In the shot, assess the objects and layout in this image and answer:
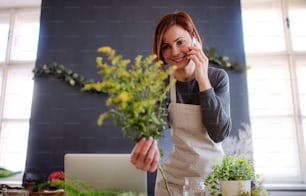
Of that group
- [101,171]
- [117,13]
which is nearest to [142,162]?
[101,171]

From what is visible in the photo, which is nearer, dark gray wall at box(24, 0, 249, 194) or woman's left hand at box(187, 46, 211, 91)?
woman's left hand at box(187, 46, 211, 91)

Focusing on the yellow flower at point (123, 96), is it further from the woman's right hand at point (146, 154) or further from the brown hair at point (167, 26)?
the brown hair at point (167, 26)

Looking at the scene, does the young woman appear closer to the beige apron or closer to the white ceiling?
the beige apron

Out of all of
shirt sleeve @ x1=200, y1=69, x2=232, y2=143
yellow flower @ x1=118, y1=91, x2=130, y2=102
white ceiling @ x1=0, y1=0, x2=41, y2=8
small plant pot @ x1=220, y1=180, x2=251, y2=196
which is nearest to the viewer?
yellow flower @ x1=118, y1=91, x2=130, y2=102

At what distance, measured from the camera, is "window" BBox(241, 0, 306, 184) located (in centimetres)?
222

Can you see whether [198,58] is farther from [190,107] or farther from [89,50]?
[89,50]

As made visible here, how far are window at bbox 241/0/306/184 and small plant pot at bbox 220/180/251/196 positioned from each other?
171 centimetres

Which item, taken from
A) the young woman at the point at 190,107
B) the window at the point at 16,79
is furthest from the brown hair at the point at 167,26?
the window at the point at 16,79

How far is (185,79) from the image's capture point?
1117mm

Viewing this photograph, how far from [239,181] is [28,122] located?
241 centimetres

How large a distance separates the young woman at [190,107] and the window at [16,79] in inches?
76.2

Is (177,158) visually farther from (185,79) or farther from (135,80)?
(135,80)

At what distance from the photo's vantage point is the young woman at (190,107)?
2.83ft

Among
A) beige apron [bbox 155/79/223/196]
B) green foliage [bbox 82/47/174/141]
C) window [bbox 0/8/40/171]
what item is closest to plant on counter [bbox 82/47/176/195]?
green foliage [bbox 82/47/174/141]
